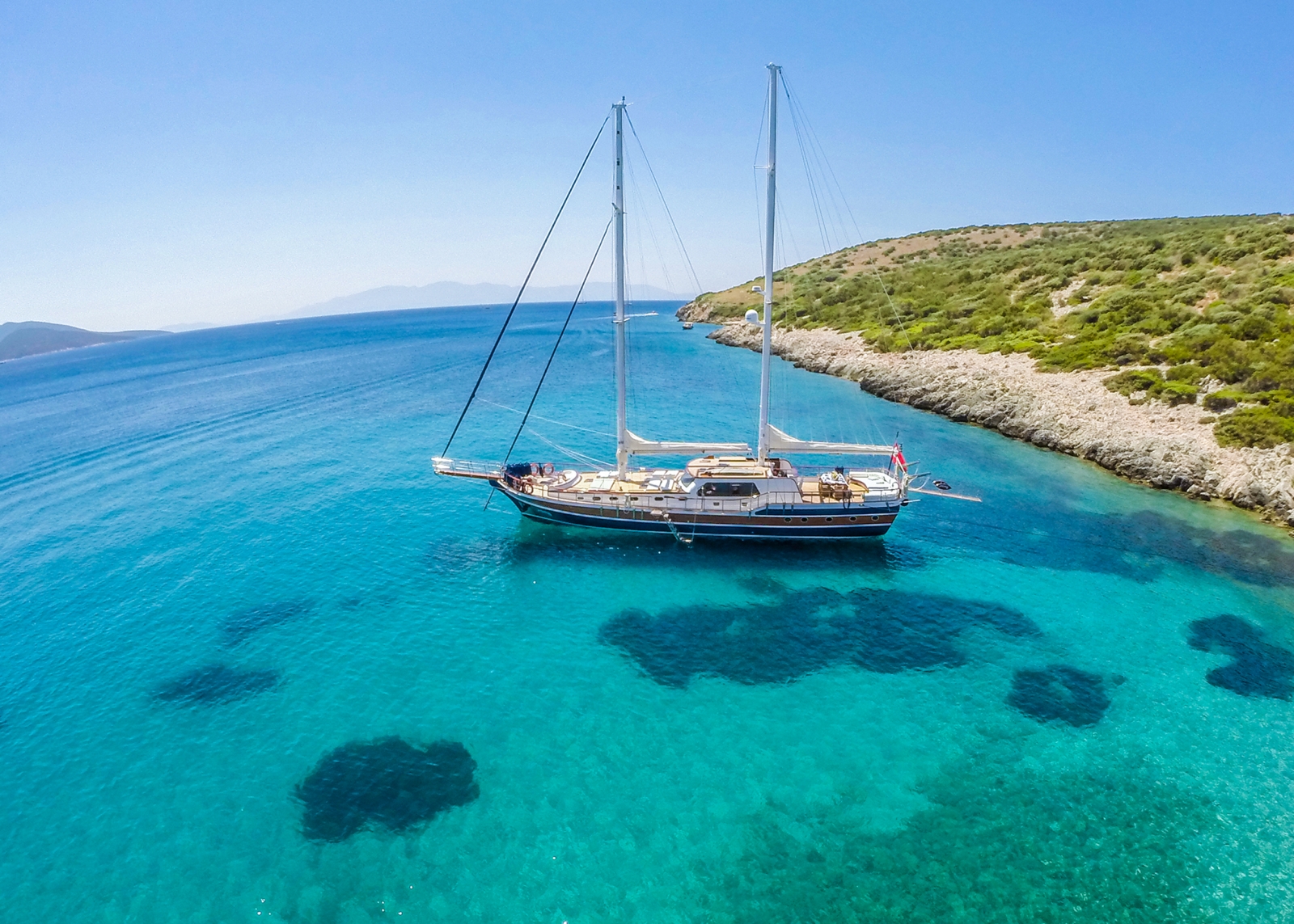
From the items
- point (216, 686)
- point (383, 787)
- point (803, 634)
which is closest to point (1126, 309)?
point (803, 634)

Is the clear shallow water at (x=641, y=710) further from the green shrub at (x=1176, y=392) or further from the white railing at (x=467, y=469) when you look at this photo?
the green shrub at (x=1176, y=392)

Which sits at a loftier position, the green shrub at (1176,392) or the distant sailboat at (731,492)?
the green shrub at (1176,392)

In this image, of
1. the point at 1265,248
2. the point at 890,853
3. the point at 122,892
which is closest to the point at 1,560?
the point at 122,892

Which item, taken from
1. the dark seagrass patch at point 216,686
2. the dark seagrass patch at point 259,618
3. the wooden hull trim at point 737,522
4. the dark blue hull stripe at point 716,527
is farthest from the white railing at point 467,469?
the dark seagrass patch at point 216,686

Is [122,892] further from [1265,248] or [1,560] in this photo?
[1265,248]

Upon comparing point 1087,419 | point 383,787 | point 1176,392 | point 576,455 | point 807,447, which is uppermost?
point 1176,392

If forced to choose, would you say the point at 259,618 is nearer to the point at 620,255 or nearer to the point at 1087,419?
the point at 620,255
